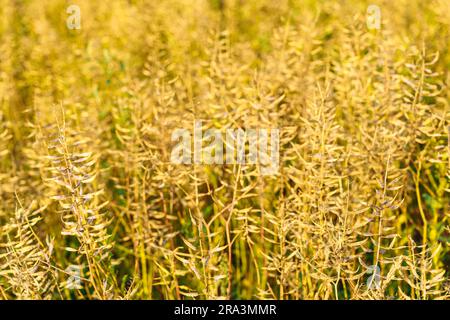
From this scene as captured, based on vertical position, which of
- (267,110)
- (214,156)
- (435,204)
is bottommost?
(435,204)

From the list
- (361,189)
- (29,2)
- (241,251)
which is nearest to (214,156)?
(241,251)

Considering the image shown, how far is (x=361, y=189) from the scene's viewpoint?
5.49 ft

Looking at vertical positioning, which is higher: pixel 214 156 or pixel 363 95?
pixel 363 95

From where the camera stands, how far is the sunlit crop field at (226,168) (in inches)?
54.5

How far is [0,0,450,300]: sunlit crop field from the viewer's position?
54.5 inches

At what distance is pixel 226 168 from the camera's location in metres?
1.83

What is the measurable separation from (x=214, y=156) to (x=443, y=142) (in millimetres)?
728
